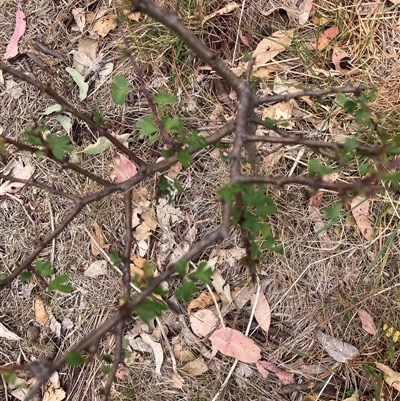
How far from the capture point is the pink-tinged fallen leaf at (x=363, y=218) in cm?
214

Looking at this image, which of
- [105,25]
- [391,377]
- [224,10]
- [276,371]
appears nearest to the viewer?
[391,377]

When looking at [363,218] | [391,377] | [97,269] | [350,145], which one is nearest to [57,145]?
[350,145]

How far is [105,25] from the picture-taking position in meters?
2.42

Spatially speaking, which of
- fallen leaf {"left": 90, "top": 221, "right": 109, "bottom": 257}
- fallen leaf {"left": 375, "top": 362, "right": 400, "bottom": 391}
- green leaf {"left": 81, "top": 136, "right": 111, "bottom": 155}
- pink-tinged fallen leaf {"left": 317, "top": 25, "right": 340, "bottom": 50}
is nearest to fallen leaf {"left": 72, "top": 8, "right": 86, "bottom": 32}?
green leaf {"left": 81, "top": 136, "right": 111, "bottom": 155}

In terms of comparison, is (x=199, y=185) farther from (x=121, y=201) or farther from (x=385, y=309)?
(x=385, y=309)

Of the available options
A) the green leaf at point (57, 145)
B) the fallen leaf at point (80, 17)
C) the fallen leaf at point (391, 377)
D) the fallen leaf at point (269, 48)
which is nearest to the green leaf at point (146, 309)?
the green leaf at point (57, 145)

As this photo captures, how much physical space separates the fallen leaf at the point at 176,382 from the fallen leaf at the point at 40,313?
65 centimetres

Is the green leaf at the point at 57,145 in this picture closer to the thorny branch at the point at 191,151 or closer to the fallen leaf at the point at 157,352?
the thorny branch at the point at 191,151

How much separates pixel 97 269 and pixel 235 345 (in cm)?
71

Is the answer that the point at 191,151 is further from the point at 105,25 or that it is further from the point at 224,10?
the point at 105,25

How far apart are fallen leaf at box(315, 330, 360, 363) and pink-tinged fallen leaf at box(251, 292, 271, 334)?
0.75 ft

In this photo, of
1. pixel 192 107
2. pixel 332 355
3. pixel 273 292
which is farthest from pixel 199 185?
pixel 332 355

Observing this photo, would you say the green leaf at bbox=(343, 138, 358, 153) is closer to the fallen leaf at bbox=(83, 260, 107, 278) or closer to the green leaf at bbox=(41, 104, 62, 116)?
the fallen leaf at bbox=(83, 260, 107, 278)

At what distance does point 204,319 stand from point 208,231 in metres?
0.39
